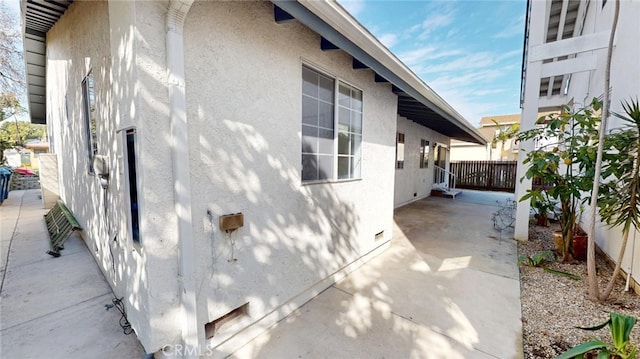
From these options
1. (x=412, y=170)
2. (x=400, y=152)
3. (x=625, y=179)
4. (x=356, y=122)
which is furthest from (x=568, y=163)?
(x=412, y=170)

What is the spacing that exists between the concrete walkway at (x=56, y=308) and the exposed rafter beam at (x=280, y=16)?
3713 millimetres

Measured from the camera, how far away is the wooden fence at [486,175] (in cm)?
1609

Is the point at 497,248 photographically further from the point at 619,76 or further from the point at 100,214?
the point at 100,214

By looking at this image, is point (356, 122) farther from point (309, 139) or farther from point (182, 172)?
point (182, 172)

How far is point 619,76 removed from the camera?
4.62 metres

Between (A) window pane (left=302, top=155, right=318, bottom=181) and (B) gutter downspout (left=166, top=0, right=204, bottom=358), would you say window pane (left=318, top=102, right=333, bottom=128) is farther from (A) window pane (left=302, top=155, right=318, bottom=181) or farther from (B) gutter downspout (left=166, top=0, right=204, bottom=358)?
(B) gutter downspout (left=166, top=0, right=204, bottom=358)

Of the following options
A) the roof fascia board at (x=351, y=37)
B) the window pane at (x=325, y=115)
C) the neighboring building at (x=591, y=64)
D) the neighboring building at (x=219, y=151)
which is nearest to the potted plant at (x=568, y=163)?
the neighboring building at (x=591, y=64)

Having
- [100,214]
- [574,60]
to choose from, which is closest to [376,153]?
[100,214]

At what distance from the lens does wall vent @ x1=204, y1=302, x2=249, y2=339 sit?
2.46 meters

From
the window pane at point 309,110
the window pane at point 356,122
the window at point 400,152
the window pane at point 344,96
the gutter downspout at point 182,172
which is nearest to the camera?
the gutter downspout at point 182,172

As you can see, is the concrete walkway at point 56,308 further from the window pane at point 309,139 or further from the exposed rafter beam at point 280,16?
the exposed rafter beam at point 280,16

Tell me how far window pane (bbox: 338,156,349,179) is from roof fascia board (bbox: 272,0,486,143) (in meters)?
1.43

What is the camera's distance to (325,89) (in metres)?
3.74

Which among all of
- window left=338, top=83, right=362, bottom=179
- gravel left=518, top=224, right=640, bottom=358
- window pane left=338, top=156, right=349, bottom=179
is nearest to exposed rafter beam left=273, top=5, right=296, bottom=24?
window left=338, top=83, right=362, bottom=179
